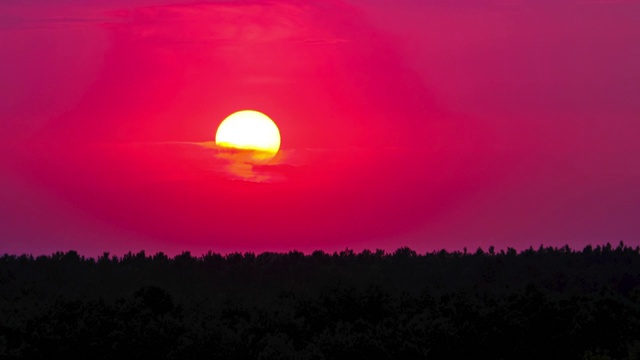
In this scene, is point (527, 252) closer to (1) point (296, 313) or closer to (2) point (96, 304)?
(1) point (296, 313)

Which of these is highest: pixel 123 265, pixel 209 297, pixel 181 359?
pixel 123 265

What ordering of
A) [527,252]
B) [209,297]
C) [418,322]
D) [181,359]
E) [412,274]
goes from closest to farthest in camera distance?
[181,359] < [418,322] < [209,297] < [412,274] < [527,252]

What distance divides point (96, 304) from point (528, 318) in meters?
13.6

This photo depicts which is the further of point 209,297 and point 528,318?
point 209,297

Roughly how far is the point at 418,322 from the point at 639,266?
33405 millimetres

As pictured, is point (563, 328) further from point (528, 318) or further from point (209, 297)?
point (209, 297)

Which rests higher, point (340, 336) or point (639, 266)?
point (639, 266)

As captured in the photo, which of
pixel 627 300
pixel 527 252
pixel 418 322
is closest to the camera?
pixel 418 322

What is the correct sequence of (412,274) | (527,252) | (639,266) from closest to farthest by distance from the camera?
(412,274)
(639,266)
(527,252)

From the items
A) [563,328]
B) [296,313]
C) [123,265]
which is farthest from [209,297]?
[123,265]

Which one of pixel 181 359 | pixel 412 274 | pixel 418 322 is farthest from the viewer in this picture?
pixel 412 274

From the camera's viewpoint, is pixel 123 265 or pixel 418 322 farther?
pixel 123 265

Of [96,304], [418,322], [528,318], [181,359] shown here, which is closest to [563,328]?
[528,318]

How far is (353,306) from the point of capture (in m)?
43.2
